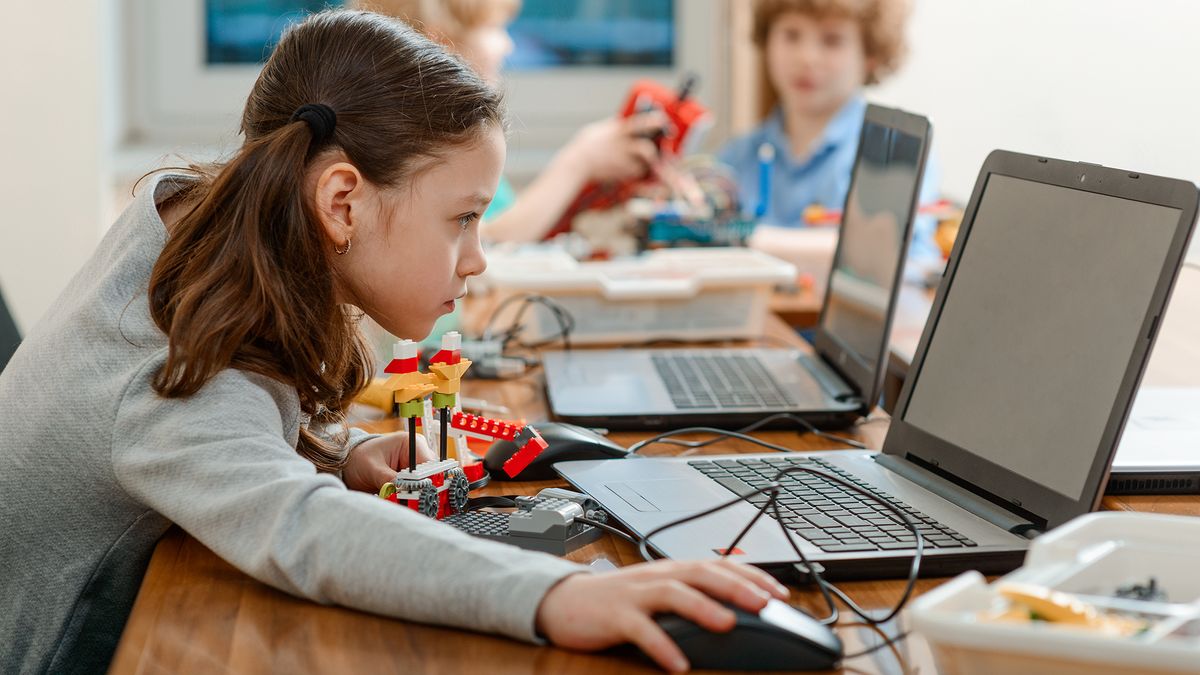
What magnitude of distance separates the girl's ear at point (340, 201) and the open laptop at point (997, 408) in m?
0.27

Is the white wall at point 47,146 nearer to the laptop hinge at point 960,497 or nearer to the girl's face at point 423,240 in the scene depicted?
the girl's face at point 423,240

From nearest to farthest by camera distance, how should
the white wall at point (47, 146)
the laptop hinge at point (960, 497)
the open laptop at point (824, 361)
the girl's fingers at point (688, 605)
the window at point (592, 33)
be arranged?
the girl's fingers at point (688, 605)
the laptop hinge at point (960, 497)
the open laptop at point (824, 361)
the white wall at point (47, 146)
the window at point (592, 33)

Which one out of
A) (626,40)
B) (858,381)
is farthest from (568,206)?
(858,381)

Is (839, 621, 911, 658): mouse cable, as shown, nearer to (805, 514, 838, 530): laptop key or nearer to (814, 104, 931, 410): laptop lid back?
(805, 514, 838, 530): laptop key

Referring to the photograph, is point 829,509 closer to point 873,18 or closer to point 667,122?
point 667,122

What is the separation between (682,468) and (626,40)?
7.51 ft

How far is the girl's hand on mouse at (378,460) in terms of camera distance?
1.00 metres

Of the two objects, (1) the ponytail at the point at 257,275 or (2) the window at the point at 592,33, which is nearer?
(1) the ponytail at the point at 257,275

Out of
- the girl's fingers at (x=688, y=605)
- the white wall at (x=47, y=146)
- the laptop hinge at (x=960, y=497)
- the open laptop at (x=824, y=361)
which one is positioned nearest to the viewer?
the girl's fingers at (x=688, y=605)

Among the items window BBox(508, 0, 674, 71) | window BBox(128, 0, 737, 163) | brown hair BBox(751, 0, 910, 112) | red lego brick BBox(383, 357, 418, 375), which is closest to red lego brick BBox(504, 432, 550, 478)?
red lego brick BBox(383, 357, 418, 375)

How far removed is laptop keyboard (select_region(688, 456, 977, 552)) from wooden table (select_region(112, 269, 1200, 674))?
4cm

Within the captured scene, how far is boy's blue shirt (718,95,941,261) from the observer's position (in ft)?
8.66

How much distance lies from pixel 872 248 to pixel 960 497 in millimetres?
489

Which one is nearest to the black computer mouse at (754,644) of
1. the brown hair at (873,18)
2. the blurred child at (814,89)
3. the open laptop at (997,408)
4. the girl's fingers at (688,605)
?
the girl's fingers at (688,605)
